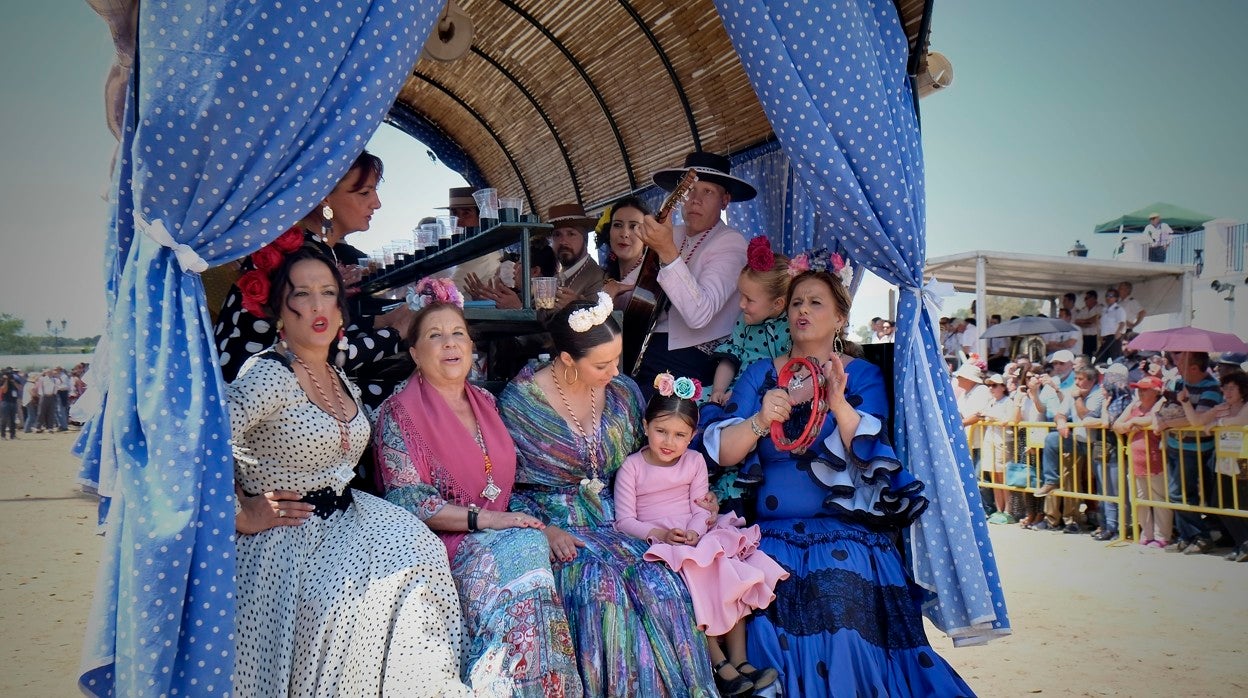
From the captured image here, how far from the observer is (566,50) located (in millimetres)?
6469

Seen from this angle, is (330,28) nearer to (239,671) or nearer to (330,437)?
(330,437)

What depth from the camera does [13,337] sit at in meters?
31.5

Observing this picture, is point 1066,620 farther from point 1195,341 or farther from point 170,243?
point 170,243

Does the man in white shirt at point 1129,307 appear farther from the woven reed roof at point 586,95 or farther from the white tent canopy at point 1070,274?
the woven reed roof at point 586,95

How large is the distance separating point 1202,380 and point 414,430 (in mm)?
8913

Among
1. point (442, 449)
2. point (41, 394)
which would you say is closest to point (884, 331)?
point (442, 449)

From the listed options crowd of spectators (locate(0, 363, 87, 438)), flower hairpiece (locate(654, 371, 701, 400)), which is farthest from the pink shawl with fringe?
crowd of spectators (locate(0, 363, 87, 438))

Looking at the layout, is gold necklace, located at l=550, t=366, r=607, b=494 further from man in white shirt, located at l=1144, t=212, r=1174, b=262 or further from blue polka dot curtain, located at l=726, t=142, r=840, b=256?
man in white shirt, located at l=1144, t=212, r=1174, b=262

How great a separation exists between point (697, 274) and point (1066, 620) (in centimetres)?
445

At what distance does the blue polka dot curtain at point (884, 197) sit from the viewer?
420 centimetres

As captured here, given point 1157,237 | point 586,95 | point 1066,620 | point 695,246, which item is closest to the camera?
point 695,246

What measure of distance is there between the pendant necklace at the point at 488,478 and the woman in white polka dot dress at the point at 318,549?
439 mm

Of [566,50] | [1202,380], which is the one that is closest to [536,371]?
[566,50]

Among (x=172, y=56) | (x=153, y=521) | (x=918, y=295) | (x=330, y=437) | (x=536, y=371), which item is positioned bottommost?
(x=153, y=521)
